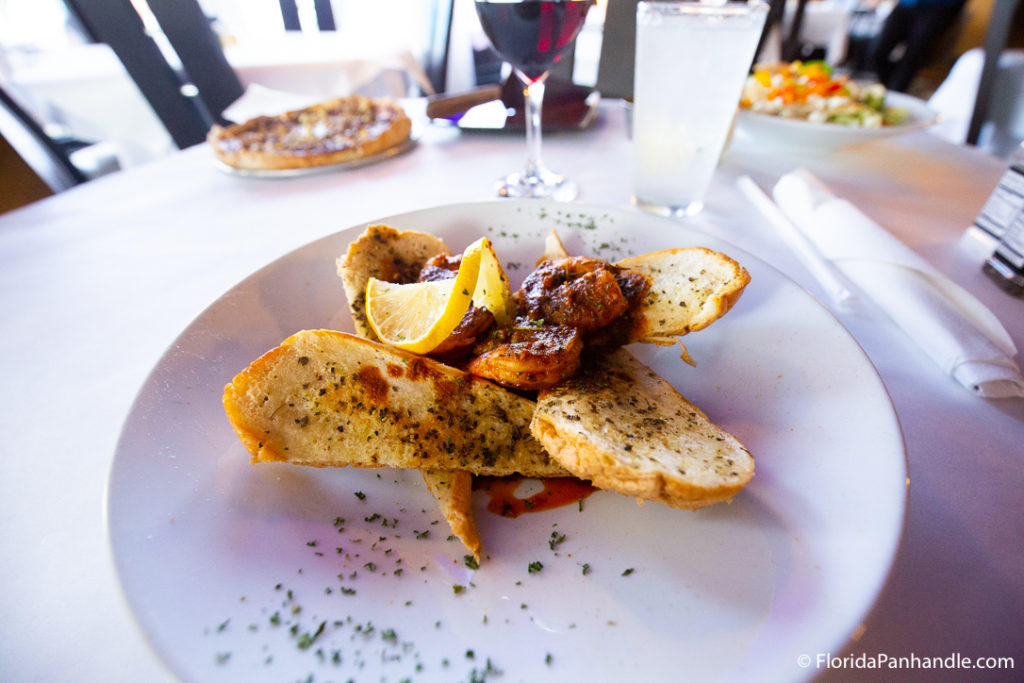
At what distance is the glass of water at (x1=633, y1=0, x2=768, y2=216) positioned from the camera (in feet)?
5.20

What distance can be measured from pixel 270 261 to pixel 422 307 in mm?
854

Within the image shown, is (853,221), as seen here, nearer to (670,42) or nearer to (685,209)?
(685,209)

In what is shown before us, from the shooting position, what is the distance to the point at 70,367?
1.38 meters

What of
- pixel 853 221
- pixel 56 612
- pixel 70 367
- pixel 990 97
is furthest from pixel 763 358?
pixel 990 97

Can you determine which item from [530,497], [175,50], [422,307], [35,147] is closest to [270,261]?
[422,307]

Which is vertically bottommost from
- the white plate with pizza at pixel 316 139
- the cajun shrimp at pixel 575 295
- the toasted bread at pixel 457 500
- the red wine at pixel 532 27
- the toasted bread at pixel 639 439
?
the white plate with pizza at pixel 316 139

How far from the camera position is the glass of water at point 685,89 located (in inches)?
62.4

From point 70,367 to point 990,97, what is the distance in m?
5.82

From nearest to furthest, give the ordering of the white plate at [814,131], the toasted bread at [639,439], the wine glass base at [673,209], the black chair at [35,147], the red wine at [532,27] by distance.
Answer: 1. the toasted bread at [639,439]
2. the red wine at [532,27]
3. the wine glass base at [673,209]
4. the white plate at [814,131]
5. the black chair at [35,147]

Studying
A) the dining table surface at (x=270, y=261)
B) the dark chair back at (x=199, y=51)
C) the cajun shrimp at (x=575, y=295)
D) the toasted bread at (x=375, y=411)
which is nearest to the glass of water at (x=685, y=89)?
the dining table surface at (x=270, y=261)

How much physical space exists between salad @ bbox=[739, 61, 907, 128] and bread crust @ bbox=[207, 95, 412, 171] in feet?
6.43

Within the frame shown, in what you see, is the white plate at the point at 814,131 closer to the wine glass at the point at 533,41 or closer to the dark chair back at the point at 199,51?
the wine glass at the point at 533,41

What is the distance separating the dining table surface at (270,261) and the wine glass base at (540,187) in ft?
0.25

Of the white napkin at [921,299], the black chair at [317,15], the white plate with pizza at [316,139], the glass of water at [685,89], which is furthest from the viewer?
the black chair at [317,15]
